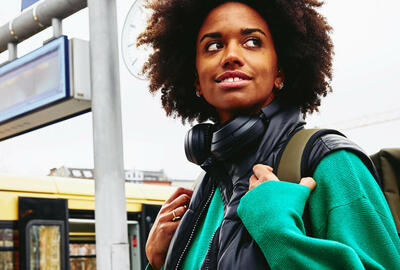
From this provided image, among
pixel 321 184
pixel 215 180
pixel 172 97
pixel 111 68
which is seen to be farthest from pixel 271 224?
pixel 111 68

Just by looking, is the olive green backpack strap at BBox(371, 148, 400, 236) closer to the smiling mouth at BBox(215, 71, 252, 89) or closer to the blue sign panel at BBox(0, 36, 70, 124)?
the smiling mouth at BBox(215, 71, 252, 89)

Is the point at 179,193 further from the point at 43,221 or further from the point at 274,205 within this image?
the point at 43,221

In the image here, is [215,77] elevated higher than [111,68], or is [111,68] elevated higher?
→ [111,68]

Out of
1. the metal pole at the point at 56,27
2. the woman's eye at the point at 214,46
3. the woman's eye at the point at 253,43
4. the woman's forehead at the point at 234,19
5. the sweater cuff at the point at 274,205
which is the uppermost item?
the metal pole at the point at 56,27

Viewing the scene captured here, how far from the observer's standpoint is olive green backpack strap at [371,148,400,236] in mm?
1205

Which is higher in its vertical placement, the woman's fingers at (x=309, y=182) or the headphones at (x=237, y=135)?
the headphones at (x=237, y=135)

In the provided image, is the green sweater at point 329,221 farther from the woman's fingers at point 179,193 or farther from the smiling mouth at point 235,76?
the woman's fingers at point 179,193

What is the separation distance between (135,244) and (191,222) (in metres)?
5.49

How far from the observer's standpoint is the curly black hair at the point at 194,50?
4.90 feet

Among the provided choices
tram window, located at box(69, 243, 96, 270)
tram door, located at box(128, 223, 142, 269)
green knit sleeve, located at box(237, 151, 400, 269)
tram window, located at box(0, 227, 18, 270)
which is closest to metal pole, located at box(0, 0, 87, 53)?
tram window, located at box(0, 227, 18, 270)

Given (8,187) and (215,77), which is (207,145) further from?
(8,187)

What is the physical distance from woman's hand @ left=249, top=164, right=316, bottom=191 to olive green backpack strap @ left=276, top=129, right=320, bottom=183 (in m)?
0.02

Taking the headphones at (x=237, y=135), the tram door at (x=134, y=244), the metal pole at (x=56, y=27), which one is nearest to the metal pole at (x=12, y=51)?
the metal pole at (x=56, y=27)

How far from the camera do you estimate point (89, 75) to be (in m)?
3.62
